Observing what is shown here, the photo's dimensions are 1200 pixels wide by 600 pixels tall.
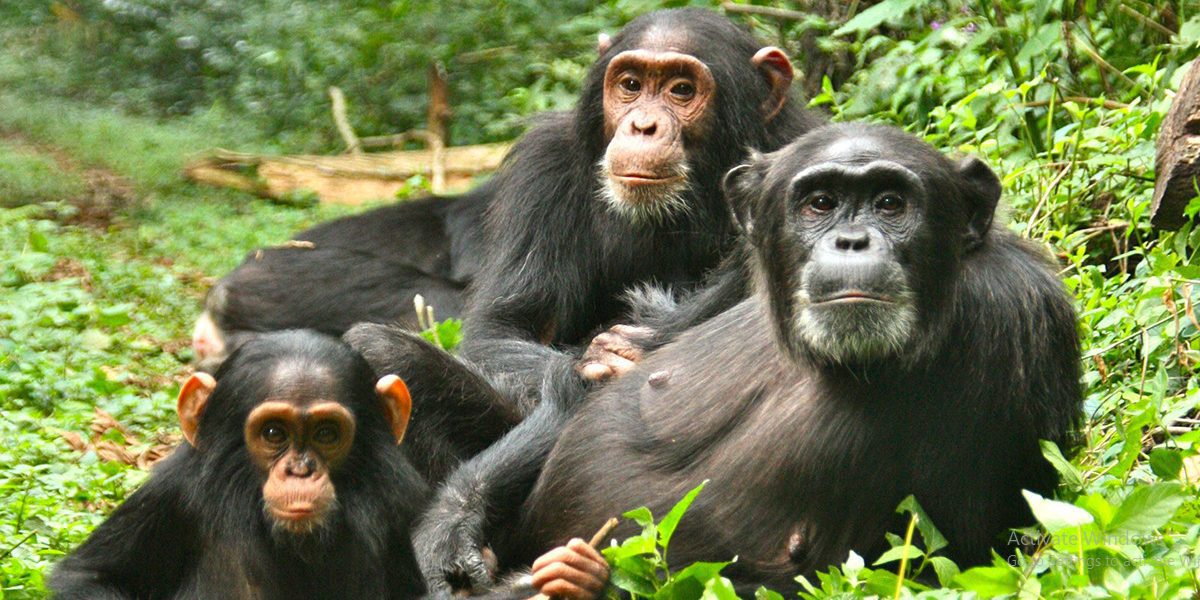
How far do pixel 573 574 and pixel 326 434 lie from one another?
0.95 m

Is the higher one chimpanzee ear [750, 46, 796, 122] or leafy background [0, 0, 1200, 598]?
chimpanzee ear [750, 46, 796, 122]

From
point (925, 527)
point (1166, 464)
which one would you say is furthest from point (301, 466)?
point (1166, 464)

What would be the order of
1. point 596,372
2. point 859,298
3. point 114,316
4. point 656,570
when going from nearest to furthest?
point 859,298 → point 656,570 → point 596,372 → point 114,316

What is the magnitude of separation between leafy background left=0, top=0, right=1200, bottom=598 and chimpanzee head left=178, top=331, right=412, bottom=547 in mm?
780

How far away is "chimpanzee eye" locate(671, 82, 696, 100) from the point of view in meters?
7.18

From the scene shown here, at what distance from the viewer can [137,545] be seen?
212 inches

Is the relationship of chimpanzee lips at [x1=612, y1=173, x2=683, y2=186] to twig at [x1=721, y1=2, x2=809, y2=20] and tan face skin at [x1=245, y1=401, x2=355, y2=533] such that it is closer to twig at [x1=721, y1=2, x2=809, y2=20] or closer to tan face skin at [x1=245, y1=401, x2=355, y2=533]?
tan face skin at [x1=245, y1=401, x2=355, y2=533]

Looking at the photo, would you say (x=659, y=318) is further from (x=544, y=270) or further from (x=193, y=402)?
(x=193, y=402)

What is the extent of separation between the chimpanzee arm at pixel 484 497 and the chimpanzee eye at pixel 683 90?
4.99 feet

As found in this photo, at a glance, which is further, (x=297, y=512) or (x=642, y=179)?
(x=642, y=179)

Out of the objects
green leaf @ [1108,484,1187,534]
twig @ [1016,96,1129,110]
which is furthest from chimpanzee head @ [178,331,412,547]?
twig @ [1016,96,1129,110]

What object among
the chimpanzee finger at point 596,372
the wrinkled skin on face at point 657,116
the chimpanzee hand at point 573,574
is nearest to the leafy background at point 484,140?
the chimpanzee hand at point 573,574

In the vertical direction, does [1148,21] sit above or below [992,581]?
above

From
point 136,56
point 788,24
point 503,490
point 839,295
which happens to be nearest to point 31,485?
point 503,490
